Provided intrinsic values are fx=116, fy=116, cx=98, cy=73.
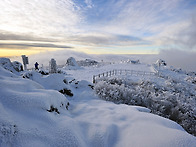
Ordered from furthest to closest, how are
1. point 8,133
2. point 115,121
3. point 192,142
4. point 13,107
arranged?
1. point 115,121
2. point 13,107
3. point 192,142
4. point 8,133

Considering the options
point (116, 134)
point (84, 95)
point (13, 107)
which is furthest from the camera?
point (84, 95)

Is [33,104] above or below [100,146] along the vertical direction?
above

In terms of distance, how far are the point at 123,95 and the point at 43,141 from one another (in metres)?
7.88

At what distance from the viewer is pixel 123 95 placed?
10.0 meters

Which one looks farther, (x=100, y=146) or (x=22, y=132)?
(x=100, y=146)

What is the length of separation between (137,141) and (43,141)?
2678mm

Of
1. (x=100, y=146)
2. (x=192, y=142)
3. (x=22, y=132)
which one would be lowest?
(x=100, y=146)

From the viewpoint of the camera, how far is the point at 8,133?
2789 millimetres

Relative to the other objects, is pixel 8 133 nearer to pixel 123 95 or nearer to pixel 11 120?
pixel 11 120

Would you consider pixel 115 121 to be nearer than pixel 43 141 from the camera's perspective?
No

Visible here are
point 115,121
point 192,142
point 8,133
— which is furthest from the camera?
point 115,121

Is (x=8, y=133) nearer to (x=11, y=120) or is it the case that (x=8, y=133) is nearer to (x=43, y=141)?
(x=11, y=120)

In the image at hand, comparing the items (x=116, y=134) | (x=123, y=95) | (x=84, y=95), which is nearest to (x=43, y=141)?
(x=116, y=134)

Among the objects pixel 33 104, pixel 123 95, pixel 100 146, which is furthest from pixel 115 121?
pixel 123 95
